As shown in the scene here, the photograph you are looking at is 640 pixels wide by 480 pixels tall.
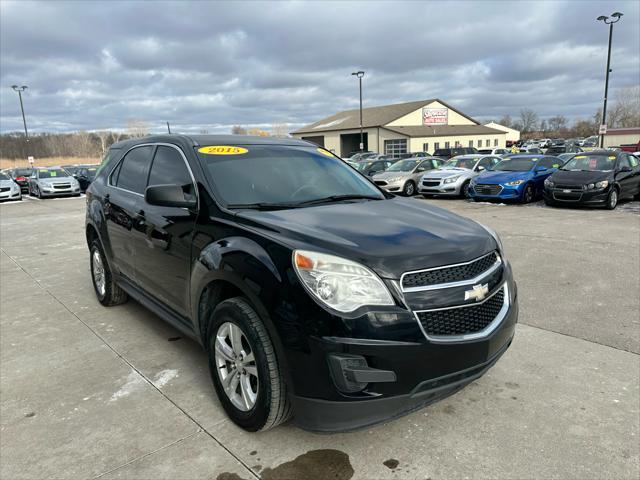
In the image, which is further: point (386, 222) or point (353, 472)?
point (386, 222)

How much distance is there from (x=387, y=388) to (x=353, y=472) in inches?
22.2

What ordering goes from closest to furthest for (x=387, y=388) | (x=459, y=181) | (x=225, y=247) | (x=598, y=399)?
(x=387, y=388) → (x=225, y=247) → (x=598, y=399) → (x=459, y=181)

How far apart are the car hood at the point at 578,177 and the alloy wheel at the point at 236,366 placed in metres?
12.3

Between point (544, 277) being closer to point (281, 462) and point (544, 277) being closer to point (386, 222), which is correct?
point (386, 222)

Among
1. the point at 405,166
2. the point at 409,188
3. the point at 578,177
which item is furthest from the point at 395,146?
the point at 578,177

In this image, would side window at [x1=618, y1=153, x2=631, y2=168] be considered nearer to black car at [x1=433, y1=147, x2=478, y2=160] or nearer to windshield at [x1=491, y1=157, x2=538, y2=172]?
windshield at [x1=491, y1=157, x2=538, y2=172]

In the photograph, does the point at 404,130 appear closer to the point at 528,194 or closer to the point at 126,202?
the point at 528,194

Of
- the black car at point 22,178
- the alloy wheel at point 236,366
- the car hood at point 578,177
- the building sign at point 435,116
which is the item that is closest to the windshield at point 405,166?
the car hood at point 578,177

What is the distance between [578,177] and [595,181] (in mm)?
473

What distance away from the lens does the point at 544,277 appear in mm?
5969

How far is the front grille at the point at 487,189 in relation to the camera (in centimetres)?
1429

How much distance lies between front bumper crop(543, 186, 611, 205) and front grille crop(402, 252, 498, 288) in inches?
449

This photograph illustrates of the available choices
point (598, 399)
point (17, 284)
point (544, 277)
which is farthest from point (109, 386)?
point (544, 277)

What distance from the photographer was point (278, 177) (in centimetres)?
357
